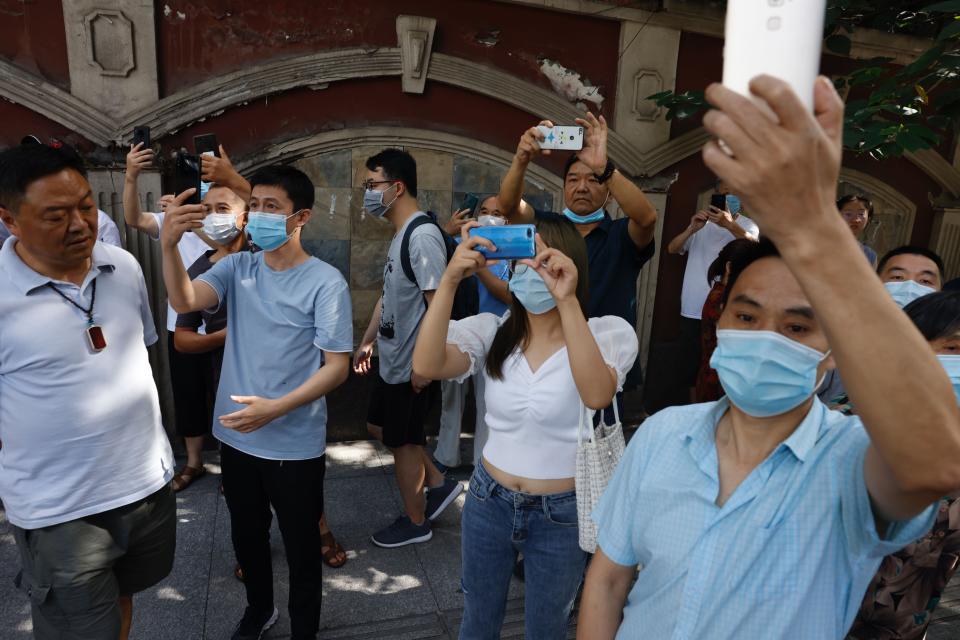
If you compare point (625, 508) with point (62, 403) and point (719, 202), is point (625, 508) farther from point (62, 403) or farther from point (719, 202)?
point (719, 202)

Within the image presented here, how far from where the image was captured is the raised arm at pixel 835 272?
2.09 ft

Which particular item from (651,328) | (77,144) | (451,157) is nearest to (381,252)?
(451,157)

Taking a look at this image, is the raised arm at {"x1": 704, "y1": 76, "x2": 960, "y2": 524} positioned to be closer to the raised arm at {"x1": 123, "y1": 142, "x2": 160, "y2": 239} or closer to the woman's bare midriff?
the woman's bare midriff

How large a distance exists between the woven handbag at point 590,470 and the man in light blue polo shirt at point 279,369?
1.11m

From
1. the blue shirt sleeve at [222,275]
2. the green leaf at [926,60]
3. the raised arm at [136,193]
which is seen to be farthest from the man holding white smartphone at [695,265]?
the raised arm at [136,193]

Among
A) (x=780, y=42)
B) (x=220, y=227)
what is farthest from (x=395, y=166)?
(x=780, y=42)

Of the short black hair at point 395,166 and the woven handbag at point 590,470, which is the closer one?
the woven handbag at point 590,470

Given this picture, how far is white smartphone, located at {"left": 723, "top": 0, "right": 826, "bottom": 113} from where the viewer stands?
621 mm

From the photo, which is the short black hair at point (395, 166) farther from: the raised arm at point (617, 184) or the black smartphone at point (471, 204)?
the black smartphone at point (471, 204)

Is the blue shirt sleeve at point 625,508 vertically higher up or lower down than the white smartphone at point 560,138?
lower down

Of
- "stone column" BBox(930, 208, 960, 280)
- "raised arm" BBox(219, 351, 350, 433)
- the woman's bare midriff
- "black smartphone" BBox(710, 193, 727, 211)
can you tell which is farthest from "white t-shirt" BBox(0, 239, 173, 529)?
"stone column" BBox(930, 208, 960, 280)

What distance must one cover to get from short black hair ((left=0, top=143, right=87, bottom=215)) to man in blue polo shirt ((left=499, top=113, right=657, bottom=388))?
→ 6.50 feet

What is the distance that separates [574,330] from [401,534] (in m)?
2.39

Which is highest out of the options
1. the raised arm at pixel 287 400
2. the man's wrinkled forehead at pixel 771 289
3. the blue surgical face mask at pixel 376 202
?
the blue surgical face mask at pixel 376 202
